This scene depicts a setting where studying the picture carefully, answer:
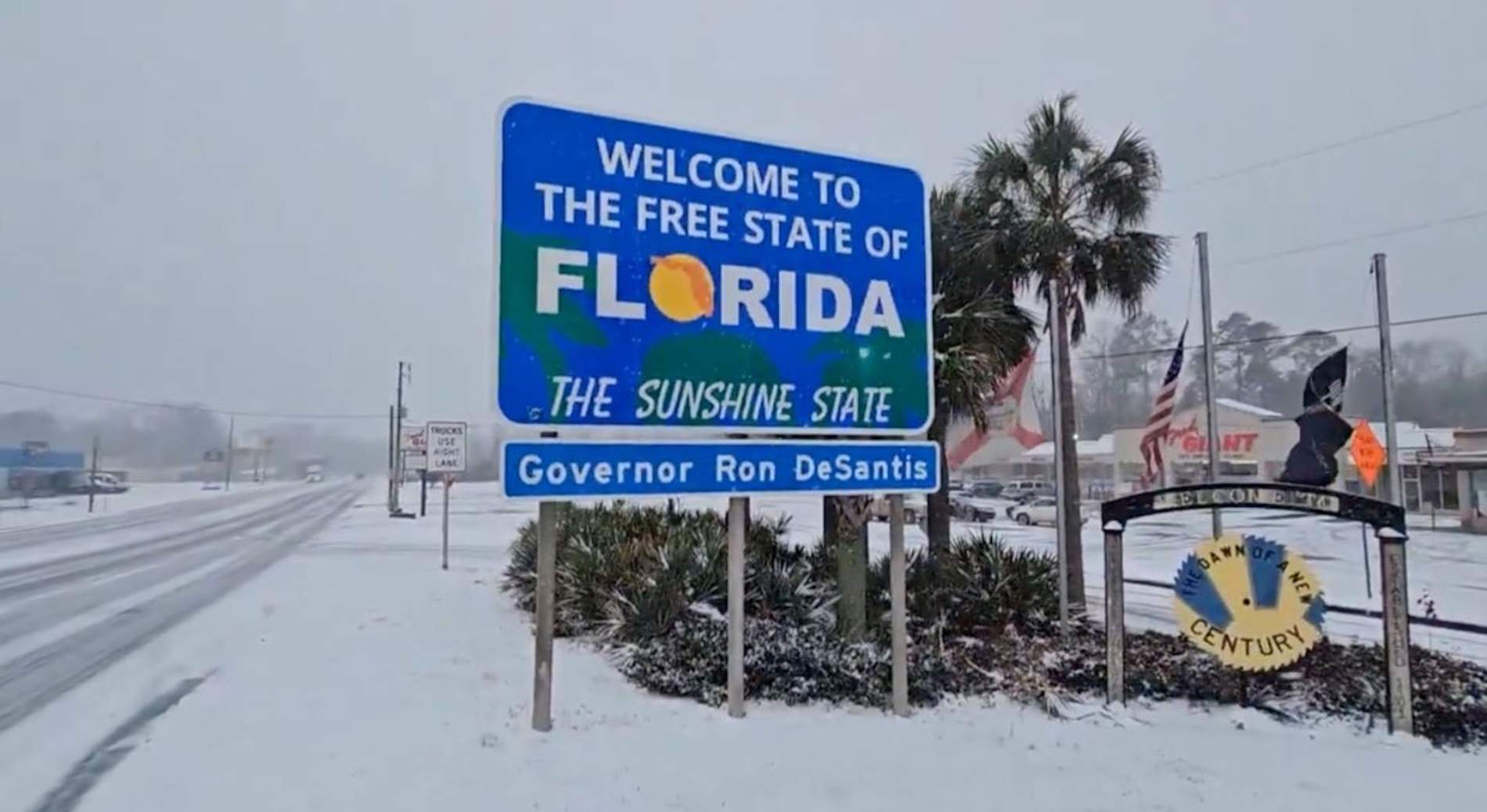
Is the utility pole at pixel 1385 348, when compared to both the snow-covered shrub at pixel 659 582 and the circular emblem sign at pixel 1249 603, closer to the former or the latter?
the circular emblem sign at pixel 1249 603

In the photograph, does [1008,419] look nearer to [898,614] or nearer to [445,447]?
[898,614]

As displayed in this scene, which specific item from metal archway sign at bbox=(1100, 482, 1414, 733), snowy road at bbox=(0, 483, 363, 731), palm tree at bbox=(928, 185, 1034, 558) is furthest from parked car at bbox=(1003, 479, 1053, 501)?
metal archway sign at bbox=(1100, 482, 1414, 733)

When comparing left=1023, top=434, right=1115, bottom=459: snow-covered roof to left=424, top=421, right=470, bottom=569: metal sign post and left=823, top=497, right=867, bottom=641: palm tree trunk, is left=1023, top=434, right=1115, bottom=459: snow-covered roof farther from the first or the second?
left=823, top=497, right=867, bottom=641: palm tree trunk

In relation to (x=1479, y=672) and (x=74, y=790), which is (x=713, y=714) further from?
(x=1479, y=672)

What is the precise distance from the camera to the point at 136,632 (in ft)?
34.7

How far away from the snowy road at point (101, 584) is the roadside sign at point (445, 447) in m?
3.73

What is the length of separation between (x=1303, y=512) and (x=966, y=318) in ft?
13.4

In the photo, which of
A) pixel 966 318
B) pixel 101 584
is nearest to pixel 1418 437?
pixel 966 318

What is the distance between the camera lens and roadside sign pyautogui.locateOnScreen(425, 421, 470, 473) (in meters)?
18.9

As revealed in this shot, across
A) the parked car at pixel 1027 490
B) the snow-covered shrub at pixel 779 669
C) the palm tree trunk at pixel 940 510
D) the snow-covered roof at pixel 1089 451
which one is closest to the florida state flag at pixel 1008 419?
the palm tree trunk at pixel 940 510

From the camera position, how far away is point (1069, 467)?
39.2ft

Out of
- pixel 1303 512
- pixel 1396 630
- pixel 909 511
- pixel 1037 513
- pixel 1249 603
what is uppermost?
pixel 1303 512

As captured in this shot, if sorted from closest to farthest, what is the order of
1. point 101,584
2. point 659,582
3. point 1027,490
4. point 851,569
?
1. point 659,582
2. point 851,569
3. point 101,584
4. point 1027,490

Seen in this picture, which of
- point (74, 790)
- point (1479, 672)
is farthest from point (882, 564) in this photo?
point (74, 790)
